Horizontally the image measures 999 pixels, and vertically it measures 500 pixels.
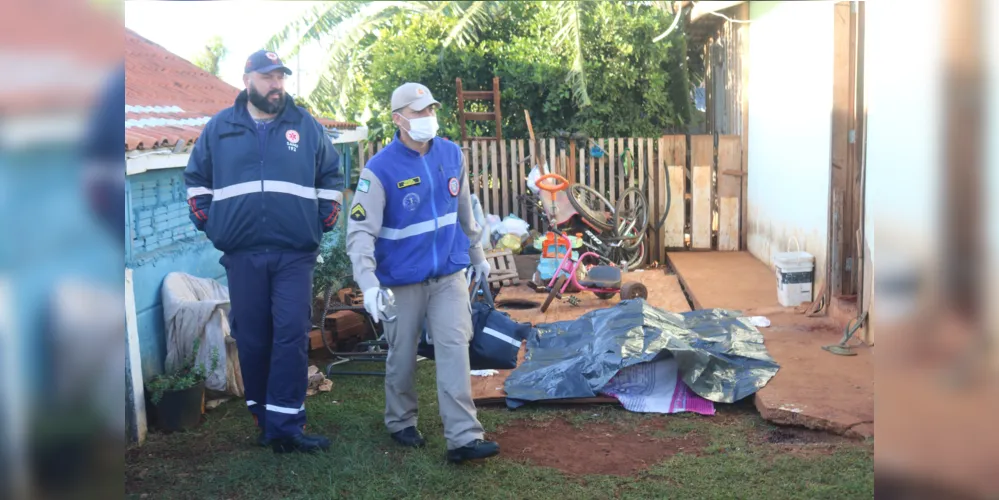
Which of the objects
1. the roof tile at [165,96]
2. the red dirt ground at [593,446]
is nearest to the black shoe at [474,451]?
the red dirt ground at [593,446]

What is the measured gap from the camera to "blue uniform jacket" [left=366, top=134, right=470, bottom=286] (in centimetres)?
476

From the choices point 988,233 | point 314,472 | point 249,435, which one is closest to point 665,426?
point 314,472

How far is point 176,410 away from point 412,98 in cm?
241

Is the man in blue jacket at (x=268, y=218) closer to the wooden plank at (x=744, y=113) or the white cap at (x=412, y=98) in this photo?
the white cap at (x=412, y=98)

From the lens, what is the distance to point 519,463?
4.70 m

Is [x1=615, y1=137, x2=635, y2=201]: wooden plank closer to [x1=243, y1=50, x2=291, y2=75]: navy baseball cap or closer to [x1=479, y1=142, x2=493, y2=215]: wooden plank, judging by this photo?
[x1=479, y1=142, x2=493, y2=215]: wooden plank

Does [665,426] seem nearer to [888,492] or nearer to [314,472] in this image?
[314,472]

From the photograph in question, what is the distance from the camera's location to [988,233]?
1062mm

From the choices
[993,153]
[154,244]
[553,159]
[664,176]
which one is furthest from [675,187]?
[993,153]

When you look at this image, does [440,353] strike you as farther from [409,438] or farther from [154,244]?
[154,244]

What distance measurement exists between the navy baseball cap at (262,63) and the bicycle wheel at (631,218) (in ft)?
23.0

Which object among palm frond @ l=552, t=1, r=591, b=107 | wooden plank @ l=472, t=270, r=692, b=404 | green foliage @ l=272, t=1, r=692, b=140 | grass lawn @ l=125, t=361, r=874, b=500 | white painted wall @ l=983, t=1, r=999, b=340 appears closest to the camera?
white painted wall @ l=983, t=1, r=999, b=340

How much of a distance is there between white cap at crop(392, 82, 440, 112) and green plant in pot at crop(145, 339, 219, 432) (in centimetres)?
217

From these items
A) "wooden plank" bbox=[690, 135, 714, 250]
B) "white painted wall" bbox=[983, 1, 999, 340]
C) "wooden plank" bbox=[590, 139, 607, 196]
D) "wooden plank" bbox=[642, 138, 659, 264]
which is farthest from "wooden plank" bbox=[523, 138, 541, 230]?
"white painted wall" bbox=[983, 1, 999, 340]
